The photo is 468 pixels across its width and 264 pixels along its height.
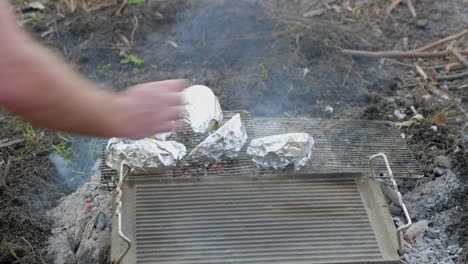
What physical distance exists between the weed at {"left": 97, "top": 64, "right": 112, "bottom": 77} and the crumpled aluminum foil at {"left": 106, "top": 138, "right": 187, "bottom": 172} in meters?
1.48

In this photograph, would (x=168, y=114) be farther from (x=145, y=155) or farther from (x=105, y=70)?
(x=105, y=70)

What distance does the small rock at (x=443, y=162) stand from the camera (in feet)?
9.83

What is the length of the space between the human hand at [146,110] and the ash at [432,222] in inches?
50.2

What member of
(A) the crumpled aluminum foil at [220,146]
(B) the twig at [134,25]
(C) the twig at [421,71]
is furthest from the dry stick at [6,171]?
(C) the twig at [421,71]

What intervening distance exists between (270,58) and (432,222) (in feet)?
5.55

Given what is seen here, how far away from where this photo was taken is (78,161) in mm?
3271

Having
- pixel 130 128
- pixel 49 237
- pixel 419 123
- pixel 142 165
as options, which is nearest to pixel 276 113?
pixel 419 123

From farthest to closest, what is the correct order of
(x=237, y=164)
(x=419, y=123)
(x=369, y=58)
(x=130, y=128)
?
(x=369, y=58), (x=419, y=123), (x=237, y=164), (x=130, y=128)

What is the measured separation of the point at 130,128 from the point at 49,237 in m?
1.29

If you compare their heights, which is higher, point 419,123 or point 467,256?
point 419,123

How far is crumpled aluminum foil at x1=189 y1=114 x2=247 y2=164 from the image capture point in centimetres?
260

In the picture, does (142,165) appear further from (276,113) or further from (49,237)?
(276,113)

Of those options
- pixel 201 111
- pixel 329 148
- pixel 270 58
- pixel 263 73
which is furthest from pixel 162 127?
pixel 270 58

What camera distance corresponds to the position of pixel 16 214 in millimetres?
Answer: 2814
